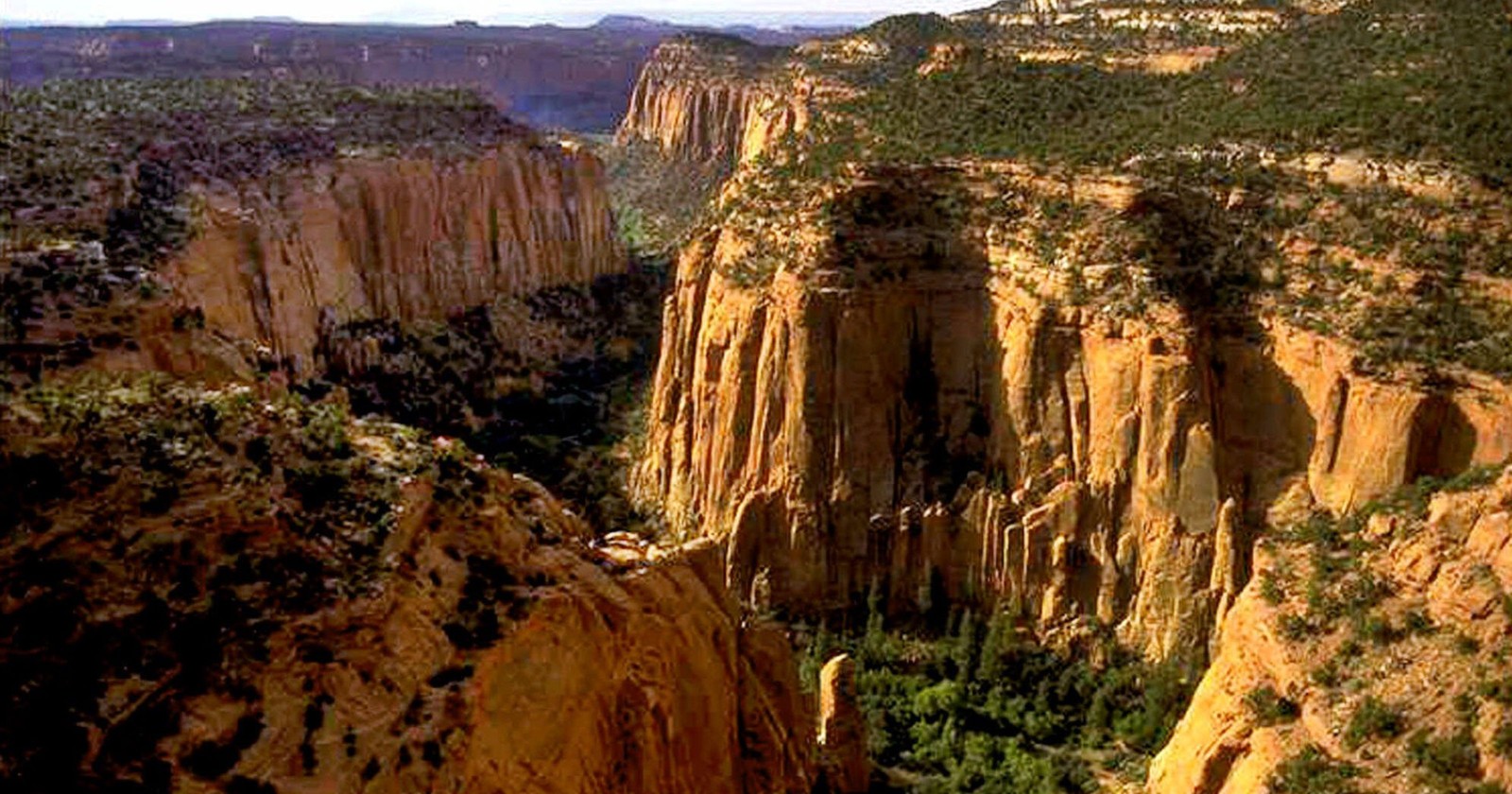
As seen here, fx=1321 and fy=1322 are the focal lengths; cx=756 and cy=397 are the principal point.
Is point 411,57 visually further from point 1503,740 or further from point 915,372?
point 1503,740

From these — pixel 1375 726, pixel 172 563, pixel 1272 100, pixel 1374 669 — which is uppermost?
pixel 1272 100

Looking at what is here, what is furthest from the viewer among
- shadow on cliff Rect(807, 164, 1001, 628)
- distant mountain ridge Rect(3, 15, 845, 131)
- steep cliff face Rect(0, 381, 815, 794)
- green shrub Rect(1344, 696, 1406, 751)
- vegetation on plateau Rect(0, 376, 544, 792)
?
distant mountain ridge Rect(3, 15, 845, 131)

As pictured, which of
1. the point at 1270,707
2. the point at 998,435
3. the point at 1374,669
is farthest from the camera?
the point at 998,435

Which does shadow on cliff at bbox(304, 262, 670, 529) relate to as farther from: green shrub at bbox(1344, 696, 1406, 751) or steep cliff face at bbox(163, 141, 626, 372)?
green shrub at bbox(1344, 696, 1406, 751)

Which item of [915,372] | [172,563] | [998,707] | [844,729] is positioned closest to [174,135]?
[915,372]

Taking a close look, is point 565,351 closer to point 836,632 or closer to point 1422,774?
point 836,632

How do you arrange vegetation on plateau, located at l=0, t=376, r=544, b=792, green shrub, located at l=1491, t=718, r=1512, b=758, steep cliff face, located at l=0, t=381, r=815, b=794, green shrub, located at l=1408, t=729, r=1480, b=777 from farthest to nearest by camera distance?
1. green shrub, located at l=1408, t=729, r=1480, b=777
2. green shrub, located at l=1491, t=718, r=1512, b=758
3. steep cliff face, located at l=0, t=381, r=815, b=794
4. vegetation on plateau, located at l=0, t=376, r=544, b=792

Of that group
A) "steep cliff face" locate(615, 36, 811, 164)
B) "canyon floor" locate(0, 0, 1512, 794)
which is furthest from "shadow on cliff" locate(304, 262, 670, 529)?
"steep cliff face" locate(615, 36, 811, 164)
